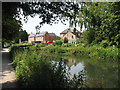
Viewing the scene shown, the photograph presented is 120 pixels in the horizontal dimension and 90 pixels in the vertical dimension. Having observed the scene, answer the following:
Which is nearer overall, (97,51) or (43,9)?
(43,9)

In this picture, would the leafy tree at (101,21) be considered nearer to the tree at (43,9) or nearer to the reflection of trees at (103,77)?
the reflection of trees at (103,77)

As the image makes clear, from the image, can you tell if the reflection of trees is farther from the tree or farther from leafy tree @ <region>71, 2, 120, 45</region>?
leafy tree @ <region>71, 2, 120, 45</region>

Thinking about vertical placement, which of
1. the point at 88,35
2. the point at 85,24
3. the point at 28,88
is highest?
the point at 85,24

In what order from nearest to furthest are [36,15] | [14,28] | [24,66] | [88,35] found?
[36,15]
[24,66]
[14,28]
[88,35]

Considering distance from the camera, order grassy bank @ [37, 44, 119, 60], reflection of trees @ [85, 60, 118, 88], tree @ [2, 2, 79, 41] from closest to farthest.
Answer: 1. tree @ [2, 2, 79, 41]
2. reflection of trees @ [85, 60, 118, 88]
3. grassy bank @ [37, 44, 119, 60]

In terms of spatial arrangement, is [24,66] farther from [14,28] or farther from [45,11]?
[14,28]

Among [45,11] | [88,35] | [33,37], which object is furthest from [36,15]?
[33,37]

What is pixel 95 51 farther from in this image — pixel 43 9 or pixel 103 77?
pixel 43 9

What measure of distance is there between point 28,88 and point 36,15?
3266mm

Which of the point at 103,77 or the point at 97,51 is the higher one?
the point at 97,51

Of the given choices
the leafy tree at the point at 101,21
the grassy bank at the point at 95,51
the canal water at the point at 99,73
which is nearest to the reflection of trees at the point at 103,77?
the canal water at the point at 99,73

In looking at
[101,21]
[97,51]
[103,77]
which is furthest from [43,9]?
[101,21]

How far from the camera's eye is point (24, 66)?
7.14m

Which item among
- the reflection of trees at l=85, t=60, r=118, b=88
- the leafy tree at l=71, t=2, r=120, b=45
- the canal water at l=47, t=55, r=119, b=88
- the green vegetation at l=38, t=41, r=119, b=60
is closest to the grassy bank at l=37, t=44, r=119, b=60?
the green vegetation at l=38, t=41, r=119, b=60
